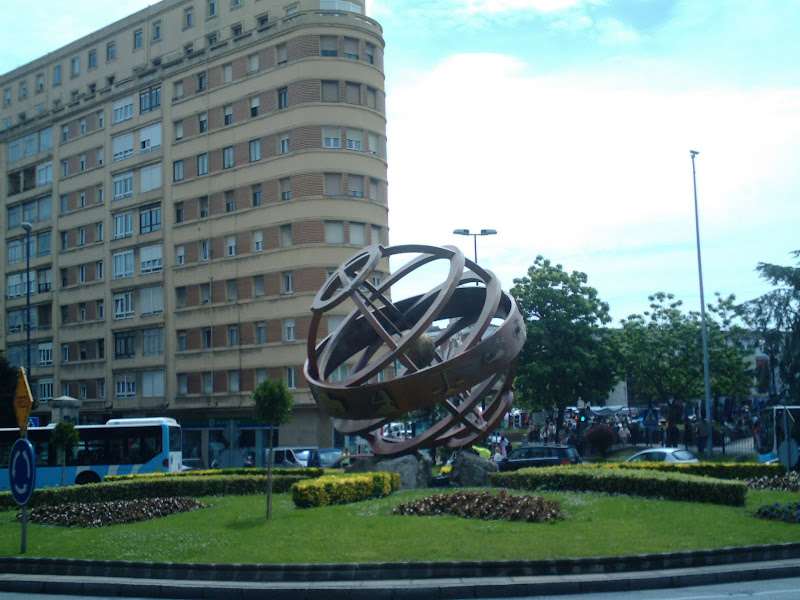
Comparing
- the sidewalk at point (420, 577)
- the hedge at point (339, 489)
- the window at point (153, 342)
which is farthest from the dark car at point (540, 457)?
the window at point (153, 342)

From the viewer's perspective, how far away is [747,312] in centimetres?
4062

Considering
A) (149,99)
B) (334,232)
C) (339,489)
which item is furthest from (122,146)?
(339,489)

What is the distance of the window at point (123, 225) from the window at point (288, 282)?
14260 millimetres

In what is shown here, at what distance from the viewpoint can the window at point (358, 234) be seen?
48312 mm

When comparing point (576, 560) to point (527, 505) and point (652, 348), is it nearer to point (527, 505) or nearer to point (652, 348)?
point (527, 505)

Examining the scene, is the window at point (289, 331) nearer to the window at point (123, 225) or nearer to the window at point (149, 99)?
the window at point (123, 225)

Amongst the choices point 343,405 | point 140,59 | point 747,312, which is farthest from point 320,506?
point 140,59

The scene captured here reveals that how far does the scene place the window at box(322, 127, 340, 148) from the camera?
48.4 meters

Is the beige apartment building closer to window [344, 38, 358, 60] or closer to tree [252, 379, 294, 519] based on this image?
window [344, 38, 358, 60]

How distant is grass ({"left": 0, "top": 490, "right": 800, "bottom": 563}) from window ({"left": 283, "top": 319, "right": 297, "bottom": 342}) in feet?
94.8

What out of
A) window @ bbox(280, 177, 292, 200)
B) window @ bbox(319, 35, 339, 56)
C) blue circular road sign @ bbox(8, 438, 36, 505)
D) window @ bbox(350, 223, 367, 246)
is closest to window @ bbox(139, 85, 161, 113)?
window @ bbox(280, 177, 292, 200)

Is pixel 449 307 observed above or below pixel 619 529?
above

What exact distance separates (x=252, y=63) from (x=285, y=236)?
1059cm

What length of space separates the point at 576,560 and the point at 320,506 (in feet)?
27.2
